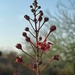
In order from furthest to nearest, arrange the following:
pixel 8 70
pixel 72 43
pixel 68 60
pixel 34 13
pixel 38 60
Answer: pixel 8 70 < pixel 68 60 < pixel 72 43 < pixel 34 13 < pixel 38 60

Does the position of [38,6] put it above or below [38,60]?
above

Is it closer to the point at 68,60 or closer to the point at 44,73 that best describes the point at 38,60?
the point at 68,60

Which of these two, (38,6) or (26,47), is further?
(26,47)

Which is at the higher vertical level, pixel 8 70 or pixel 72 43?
pixel 72 43

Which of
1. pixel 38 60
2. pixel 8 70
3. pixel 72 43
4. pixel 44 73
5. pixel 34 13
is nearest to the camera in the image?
pixel 38 60

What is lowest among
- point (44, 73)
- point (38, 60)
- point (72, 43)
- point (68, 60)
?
point (44, 73)

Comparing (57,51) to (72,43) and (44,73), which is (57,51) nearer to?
(72,43)

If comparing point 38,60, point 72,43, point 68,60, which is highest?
point 38,60

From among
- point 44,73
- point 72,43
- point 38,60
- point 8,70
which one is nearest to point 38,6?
point 38,60

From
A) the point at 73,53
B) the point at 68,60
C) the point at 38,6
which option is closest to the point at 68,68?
the point at 68,60
